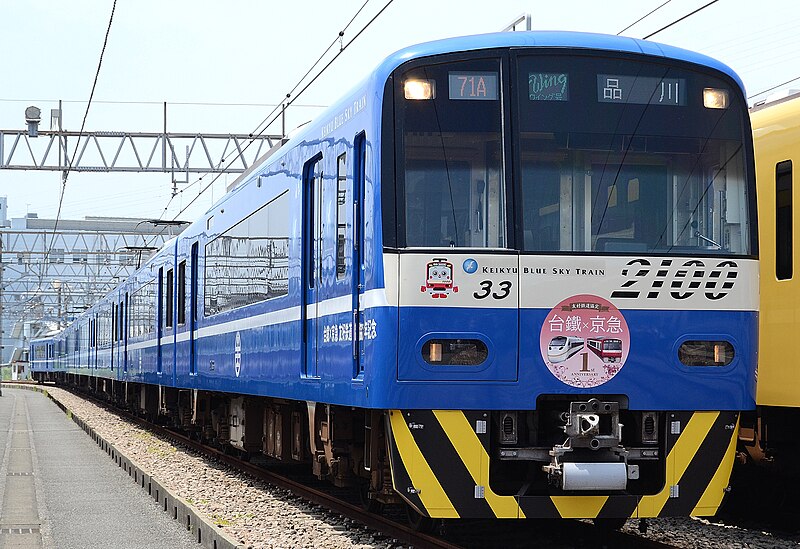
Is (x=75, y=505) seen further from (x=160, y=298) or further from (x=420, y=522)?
(x=160, y=298)

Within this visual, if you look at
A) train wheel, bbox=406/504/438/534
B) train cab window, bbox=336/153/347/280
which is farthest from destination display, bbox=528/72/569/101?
train wheel, bbox=406/504/438/534

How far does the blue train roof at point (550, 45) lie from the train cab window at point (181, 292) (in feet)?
34.5

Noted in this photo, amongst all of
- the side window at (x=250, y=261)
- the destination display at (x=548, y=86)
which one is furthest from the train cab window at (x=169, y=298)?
the destination display at (x=548, y=86)

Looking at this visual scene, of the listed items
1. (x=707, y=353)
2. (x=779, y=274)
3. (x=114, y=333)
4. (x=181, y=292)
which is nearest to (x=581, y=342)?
(x=707, y=353)

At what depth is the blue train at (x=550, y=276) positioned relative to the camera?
767 centimetres

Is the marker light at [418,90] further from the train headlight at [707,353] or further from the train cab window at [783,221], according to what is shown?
the train cab window at [783,221]

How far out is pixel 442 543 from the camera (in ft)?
27.1

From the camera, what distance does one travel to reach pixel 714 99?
27.0 ft

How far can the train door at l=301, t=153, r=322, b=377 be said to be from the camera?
9.69 meters

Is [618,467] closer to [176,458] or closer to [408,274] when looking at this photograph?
[408,274]

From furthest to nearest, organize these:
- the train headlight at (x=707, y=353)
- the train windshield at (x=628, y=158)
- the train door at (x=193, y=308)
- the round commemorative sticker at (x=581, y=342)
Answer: the train door at (x=193, y=308)
the train headlight at (x=707, y=353)
the train windshield at (x=628, y=158)
the round commemorative sticker at (x=581, y=342)

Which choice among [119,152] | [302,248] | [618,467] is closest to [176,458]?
[302,248]

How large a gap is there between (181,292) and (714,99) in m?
11.9

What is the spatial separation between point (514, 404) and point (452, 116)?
1.83 meters
